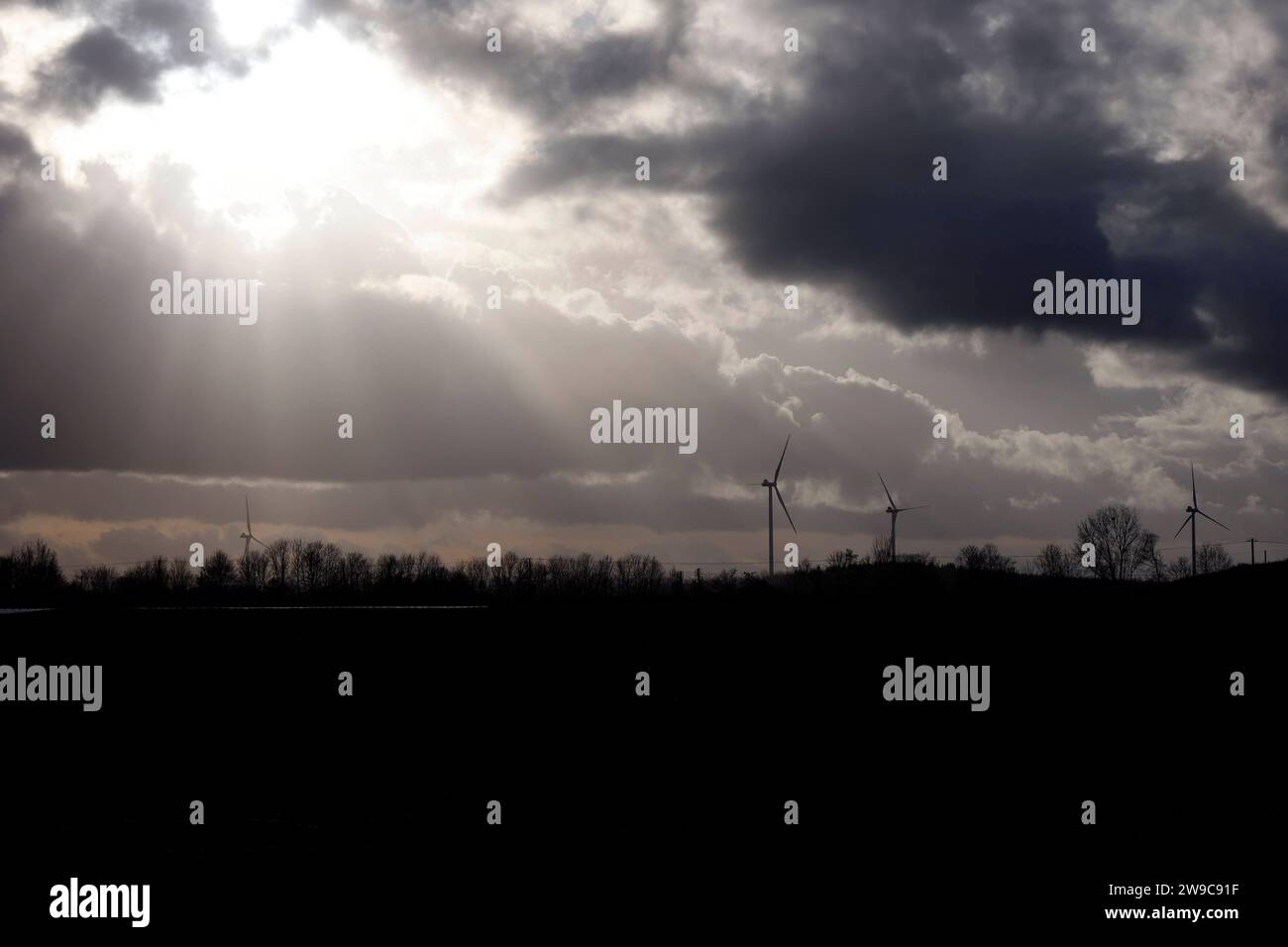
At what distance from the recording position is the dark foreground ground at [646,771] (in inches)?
1441

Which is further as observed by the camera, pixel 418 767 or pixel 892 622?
pixel 892 622

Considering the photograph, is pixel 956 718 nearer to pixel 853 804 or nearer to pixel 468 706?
pixel 853 804

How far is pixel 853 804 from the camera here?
49.2 meters

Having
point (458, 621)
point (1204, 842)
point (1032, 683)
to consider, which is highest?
point (458, 621)

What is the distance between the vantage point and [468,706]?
207 ft

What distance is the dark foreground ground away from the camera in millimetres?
36594

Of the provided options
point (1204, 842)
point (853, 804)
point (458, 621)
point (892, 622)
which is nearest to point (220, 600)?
point (458, 621)

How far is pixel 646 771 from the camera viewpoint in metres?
56.4
